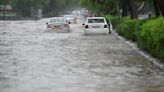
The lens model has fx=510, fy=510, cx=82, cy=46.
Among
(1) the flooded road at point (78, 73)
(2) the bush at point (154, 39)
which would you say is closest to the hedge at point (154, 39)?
(2) the bush at point (154, 39)

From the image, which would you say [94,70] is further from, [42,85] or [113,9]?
[113,9]

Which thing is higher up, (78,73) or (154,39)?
(154,39)

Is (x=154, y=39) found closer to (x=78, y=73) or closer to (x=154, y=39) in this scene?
(x=154, y=39)

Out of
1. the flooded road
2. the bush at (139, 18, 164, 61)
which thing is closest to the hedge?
the bush at (139, 18, 164, 61)

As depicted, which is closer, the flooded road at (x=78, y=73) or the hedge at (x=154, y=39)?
the flooded road at (x=78, y=73)

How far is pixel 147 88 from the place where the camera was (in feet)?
38.1

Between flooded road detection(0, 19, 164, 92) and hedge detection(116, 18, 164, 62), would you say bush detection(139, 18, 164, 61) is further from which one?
flooded road detection(0, 19, 164, 92)

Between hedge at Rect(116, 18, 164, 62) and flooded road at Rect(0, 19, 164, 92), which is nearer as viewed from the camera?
flooded road at Rect(0, 19, 164, 92)

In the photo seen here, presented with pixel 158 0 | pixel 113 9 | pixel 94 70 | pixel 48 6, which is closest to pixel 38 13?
pixel 48 6

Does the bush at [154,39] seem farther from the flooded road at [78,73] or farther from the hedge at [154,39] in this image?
the flooded road at [78,73]

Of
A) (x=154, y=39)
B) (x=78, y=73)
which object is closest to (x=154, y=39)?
(x=154, y=39)

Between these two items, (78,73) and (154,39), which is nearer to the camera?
(78,73)

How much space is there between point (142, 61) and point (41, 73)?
16.1ft

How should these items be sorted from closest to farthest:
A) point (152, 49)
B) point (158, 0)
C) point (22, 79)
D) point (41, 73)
→ point (22, 79) → point (41, 73) → point (152, 49) → point (158, 0)
